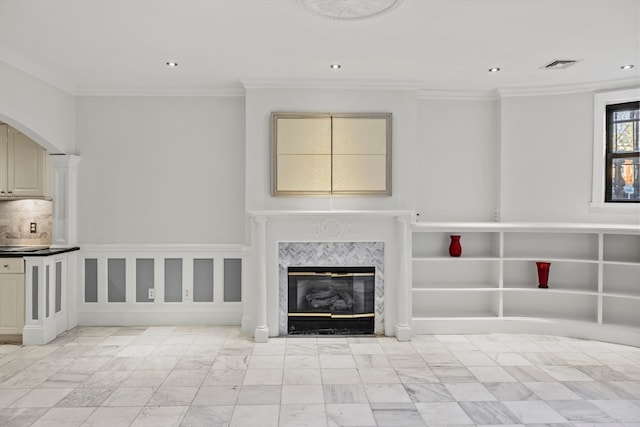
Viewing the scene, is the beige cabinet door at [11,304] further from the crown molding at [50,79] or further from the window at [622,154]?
the window at [622,154]

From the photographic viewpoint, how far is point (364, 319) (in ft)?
16.3

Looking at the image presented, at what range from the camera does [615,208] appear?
490cm

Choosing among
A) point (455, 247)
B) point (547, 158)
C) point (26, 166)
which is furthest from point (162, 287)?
point (547, 158)

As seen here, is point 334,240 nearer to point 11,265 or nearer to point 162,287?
point 162,287

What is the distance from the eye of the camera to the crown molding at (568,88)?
4833 mm

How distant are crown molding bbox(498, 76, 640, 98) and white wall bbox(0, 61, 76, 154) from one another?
193 inches

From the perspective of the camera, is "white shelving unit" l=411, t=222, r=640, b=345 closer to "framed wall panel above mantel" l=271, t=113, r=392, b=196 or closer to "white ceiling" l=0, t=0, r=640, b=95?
"framed wall panel above mantel" l=271, t=113, r=392, b=196

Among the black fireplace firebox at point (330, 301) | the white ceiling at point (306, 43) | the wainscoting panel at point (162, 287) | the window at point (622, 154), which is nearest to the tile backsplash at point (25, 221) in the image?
the wainscoting panel at point (162, 287)

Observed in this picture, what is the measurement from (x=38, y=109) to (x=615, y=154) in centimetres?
610

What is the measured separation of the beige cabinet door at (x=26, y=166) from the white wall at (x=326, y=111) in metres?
2.42

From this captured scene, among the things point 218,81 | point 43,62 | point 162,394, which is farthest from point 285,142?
point 162,394

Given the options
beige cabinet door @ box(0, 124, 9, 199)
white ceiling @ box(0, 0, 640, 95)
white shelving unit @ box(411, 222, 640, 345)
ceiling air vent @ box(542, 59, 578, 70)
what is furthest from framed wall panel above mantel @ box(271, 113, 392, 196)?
beige cabinet door @ box(0, 124, 9, 199)

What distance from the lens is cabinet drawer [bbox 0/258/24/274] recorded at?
14.8ft

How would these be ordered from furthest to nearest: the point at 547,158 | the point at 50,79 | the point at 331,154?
the point at 547,158 → the point at 331,154 → the point at 50,79
